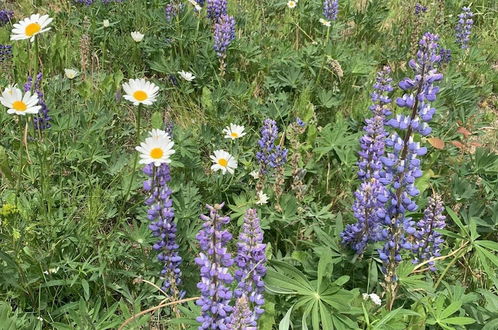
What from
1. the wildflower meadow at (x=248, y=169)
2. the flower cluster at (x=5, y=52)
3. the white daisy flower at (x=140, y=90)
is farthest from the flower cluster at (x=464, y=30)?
the flower cluster at (x=5, y=52)

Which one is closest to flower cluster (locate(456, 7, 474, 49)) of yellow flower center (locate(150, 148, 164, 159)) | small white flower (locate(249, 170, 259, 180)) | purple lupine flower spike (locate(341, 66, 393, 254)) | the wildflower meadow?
the wildflower meadow

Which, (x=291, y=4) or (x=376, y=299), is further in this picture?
(x=291, y=4)

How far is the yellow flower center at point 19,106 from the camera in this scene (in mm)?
2170

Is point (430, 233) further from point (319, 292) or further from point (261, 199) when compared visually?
point (261, 199)

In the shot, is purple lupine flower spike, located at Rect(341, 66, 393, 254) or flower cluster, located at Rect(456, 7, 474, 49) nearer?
purple lupine flower spike, located at Rect(341, 66, 393, 254)

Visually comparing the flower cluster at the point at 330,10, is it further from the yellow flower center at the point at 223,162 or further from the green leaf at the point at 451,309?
the green leaf at the point at 451,309

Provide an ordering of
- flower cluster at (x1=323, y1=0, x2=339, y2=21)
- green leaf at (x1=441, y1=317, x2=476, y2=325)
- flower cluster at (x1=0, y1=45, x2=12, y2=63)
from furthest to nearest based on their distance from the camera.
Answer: flower cluster at (x1=323, y1=0, x2=339, y2=21)
flower cluster at (x1=0, y1=45, x2=12, y2=63)
green leaf at (x1=441, y1=317, x2=476, y2=325)

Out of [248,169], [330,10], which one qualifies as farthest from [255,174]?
[330,10]

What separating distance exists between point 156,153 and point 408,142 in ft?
3.37

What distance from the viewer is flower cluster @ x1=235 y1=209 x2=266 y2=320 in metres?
1.68

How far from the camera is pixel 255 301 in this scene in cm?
179

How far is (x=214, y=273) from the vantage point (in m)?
1.68

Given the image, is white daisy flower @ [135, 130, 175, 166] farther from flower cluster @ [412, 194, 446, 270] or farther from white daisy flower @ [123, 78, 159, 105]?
flower cluster @ [412, 194, 446, 270]

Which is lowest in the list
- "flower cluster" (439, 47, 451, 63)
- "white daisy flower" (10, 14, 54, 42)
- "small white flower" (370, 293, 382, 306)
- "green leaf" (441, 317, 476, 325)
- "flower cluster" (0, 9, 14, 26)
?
"green leaf" (441, 317, 476, 325)
